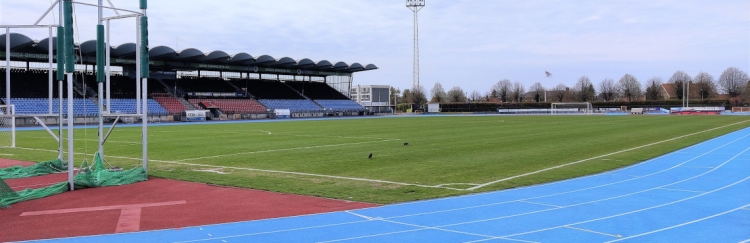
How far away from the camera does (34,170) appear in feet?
50.0

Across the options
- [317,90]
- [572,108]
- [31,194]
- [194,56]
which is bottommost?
[31,194]

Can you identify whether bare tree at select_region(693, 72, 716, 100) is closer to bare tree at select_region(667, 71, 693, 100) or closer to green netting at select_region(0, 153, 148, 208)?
bare tree at select_region(667, 71, 693, 100)

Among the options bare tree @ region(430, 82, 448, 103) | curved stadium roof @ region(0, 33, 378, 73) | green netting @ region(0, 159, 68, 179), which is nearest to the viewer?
green netting @ region(0, 159, 68, 179)

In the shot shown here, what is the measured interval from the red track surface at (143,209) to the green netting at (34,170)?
3901 mm

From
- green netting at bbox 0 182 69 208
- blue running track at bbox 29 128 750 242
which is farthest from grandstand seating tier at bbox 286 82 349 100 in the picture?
blue running track at bbox 29 128 750 242

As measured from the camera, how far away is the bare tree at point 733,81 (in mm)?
105131

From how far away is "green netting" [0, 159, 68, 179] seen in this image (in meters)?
14.8

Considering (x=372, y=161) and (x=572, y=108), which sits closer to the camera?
(x=372, y=161)

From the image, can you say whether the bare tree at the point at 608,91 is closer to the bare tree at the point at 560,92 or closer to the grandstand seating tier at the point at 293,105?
the bare tree at the point at 560,92

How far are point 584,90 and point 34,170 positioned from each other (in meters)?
117

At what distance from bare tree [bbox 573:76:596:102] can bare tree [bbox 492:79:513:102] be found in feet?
49.4

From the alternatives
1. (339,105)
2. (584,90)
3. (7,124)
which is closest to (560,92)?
(584,90)

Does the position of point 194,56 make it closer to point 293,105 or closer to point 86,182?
point 293,105

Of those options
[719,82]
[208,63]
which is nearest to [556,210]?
[208,63]
